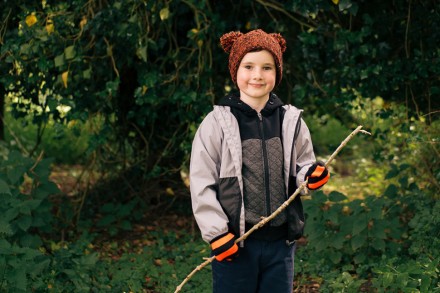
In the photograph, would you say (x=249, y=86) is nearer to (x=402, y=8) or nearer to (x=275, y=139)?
(x=275, y=139)

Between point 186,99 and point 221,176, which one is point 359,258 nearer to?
point 186,99

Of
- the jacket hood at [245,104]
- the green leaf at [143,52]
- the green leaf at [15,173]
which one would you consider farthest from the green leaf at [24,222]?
the jacket hood at [245,104]

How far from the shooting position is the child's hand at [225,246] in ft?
10.1

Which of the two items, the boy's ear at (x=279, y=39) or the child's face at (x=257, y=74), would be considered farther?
the boy's ear at (x=279, y=39)

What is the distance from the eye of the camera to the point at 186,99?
5.17 m

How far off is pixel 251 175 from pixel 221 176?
132 millimetres

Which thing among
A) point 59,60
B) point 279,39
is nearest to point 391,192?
point 279,39

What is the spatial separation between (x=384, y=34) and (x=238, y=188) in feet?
9.20

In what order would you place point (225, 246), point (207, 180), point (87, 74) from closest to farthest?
point (225, 246) < point (207, 180) < point (87, 74)

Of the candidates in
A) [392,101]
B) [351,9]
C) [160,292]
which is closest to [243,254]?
[160,292]

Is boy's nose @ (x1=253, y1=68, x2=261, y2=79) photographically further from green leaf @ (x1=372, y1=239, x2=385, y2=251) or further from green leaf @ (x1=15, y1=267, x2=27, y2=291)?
green leaf @ (x1=372, y1=239, x2=385, y2=251)

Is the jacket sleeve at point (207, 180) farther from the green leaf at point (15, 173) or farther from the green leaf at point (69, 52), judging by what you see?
the green leaf at point (15, 173)

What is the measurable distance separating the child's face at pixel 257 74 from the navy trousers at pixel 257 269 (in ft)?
2.12

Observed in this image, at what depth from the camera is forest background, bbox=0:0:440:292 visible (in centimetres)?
486
